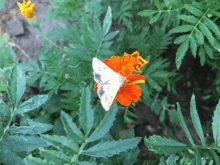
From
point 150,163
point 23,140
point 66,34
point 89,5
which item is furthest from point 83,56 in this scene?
point 150,163

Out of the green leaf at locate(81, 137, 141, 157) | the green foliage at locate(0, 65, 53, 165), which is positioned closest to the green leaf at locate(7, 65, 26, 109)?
the green foliage at locate(0, 65, 53, 165)

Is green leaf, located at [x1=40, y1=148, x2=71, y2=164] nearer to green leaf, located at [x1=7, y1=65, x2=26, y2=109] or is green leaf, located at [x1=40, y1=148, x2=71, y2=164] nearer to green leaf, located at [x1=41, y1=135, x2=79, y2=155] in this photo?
green leaf, located at [x1=41, y1=135, x2=79, y2=155]

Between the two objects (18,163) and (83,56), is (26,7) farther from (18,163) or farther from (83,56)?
(18,163)

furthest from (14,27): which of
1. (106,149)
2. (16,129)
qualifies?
(106,149)

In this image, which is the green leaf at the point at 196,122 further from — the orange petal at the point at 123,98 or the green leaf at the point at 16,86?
the green leaf at the point at 16,86

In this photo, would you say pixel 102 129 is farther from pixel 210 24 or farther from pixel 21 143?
pixel 210 24

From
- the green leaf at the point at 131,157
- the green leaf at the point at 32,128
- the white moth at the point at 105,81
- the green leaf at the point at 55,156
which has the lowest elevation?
the green leaf at the point at 131,157

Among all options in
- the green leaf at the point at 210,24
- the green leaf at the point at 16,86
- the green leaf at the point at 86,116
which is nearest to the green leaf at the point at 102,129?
the green leaf at the point at 86,116
